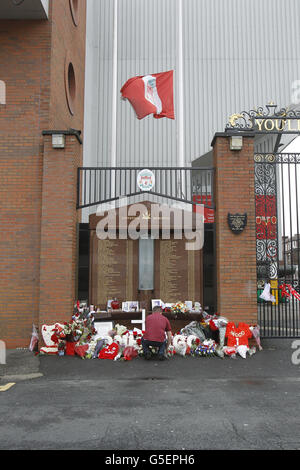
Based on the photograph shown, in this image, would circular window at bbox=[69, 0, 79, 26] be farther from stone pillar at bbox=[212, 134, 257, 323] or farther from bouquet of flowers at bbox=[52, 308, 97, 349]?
bouquet of flowers at bbox=[52, 308, 97, 349]

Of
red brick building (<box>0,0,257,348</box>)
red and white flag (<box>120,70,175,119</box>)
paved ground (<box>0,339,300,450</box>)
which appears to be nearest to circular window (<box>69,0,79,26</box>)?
red brick building (<box>0,0,257,348</box>)

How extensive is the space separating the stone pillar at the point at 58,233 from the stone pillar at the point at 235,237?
309 centimetres

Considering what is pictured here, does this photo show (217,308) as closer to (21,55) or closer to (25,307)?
(25,307)

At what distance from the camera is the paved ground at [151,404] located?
3.52 m

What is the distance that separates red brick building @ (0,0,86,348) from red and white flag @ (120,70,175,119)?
2520 millimetres

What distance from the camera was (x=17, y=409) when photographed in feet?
14.3

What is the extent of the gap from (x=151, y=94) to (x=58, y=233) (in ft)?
17.5

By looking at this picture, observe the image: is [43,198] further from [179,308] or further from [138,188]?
[179,308]

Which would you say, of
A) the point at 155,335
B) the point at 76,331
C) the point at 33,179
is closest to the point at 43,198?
the point at 33,179

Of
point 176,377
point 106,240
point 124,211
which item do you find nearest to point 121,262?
point 106,240

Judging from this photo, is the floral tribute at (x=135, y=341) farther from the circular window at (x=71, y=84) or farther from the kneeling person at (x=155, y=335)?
the circular window at (x=71, y=84)

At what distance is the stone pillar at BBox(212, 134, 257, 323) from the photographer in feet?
25.0

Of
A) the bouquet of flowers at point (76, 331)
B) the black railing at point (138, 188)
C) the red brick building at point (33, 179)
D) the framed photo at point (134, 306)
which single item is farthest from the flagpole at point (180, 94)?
the bouquet of flowers at point (76, 331)

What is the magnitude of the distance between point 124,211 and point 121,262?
1.19m
